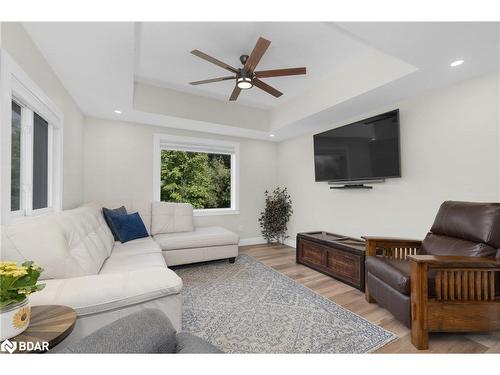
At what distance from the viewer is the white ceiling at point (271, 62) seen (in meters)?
1.68

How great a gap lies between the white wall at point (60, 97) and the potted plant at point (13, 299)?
1347 millimetres

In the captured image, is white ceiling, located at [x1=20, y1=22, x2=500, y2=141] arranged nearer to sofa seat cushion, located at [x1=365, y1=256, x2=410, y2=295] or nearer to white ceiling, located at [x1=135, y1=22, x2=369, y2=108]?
white ceiling, located at [x1=135, y1=22, x2=369, y2=108]

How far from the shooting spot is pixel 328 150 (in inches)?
139

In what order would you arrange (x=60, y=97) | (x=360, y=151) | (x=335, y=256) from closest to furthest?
1. (x=60, y=97)
2. (x=335, y=256)
3. (x=360, y=151)

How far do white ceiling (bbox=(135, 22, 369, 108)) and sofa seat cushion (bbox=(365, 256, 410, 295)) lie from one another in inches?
78.6

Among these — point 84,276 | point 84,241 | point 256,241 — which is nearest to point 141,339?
point 84,276

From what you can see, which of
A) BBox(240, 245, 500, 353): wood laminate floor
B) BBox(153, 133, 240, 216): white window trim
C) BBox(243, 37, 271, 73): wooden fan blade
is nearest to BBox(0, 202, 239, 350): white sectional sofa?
BBox(240, 245, 500, 353): wood laminate floor

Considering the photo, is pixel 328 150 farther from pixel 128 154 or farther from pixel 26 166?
pixel 26 166

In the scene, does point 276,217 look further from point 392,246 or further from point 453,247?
point 453,247

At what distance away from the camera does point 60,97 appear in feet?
7.89

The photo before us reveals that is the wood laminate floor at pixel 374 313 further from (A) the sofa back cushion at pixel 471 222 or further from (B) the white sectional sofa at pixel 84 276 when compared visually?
(B) the white sectional sofa at pixel 84 276

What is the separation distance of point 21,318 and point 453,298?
248 cm
